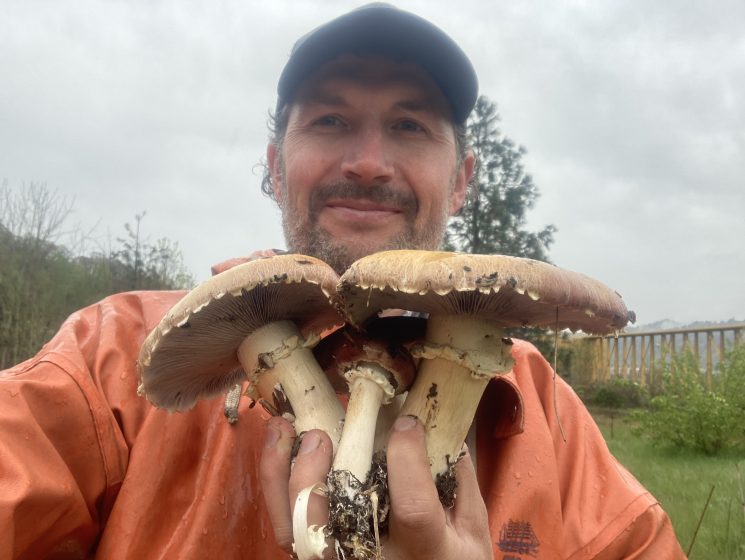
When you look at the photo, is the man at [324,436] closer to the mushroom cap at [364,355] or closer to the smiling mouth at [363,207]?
the smiling mouth at [363,207]

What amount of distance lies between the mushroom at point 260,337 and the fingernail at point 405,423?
23 cm

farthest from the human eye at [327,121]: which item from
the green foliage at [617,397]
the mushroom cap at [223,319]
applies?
the green foliage at [617,397]

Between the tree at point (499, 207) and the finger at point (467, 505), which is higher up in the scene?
the tree at point (499, 207)

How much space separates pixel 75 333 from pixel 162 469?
80 cm

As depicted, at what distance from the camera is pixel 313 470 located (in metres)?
1.76

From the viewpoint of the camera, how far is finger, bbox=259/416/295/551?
1921 millimetres

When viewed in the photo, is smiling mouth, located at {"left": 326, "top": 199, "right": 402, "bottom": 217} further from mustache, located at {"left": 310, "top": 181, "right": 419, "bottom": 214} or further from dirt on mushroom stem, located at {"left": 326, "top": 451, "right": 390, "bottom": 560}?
dirt on mushroom stem, located at {"left": 326, "top": 451, "right": 390, "bottom": 560}

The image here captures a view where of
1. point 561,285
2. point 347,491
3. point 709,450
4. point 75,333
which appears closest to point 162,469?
point 75,333

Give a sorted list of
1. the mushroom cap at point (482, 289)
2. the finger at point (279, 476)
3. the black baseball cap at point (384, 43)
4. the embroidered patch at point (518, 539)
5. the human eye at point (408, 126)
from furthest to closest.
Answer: the human eye at point (408, 126)
the black baseball cap at point (384, 43)
the embroidered patch at point (518, 539)
the finger at point (279, 476)
the mushroom cap at point (482, 289)

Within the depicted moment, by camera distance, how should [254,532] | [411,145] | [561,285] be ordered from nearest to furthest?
[561,285], [254,532], [411,145]

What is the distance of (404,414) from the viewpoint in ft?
6.59

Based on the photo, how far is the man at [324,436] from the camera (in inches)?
77.9

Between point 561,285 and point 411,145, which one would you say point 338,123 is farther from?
point 561,285

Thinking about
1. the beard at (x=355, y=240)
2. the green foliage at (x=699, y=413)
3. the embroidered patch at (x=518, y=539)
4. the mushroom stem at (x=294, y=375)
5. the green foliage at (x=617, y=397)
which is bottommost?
the green foliage at (x=617, y=397)
